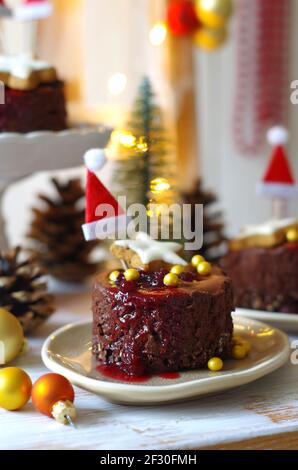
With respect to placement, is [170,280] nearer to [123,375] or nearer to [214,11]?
[123,375]

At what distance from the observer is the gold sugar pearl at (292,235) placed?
3.90 ft

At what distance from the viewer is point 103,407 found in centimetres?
86

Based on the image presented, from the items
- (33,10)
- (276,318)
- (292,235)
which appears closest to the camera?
(276,318)

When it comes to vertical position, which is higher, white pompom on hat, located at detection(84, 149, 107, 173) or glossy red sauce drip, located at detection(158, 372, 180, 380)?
white pompom on hat, located at detection(84, 149, 107, 173)

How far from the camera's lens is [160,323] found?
2.83 ft

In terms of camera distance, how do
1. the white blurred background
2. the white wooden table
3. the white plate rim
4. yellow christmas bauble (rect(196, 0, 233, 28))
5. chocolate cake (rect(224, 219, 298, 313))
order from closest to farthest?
the white wooden table
the white plate rim
chocolate cake (rect(224, 219, 298, 313))
yellow christmas bauble (rect(196, 0, 233, 28))
the white blurred background

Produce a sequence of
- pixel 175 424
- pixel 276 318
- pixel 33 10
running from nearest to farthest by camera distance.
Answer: pixel 175 424 < pixel 276 318 < pixel 33 10

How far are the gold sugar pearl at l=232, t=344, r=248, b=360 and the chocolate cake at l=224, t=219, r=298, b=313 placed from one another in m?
0.27

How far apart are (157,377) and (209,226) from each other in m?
0.71

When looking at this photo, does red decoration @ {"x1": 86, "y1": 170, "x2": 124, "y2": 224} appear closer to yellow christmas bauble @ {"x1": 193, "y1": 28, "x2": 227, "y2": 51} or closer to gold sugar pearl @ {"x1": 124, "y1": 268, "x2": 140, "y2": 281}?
gold sugar pearl @ {"x1": 124, "y1": 268, "x2": 140, "y2": 281}

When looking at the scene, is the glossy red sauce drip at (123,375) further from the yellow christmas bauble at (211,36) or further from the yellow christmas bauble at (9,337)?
the yellow christmas bauble at (211,36)

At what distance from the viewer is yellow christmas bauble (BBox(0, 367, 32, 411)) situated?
2.77ft

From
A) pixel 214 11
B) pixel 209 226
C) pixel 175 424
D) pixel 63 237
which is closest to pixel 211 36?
pixel 214 11

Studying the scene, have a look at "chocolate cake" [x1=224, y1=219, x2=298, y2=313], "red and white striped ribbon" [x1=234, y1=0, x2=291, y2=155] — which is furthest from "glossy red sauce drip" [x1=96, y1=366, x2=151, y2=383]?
"red and white striped ribbon" [x1=234, y1=0, x2=291, y2=155]
